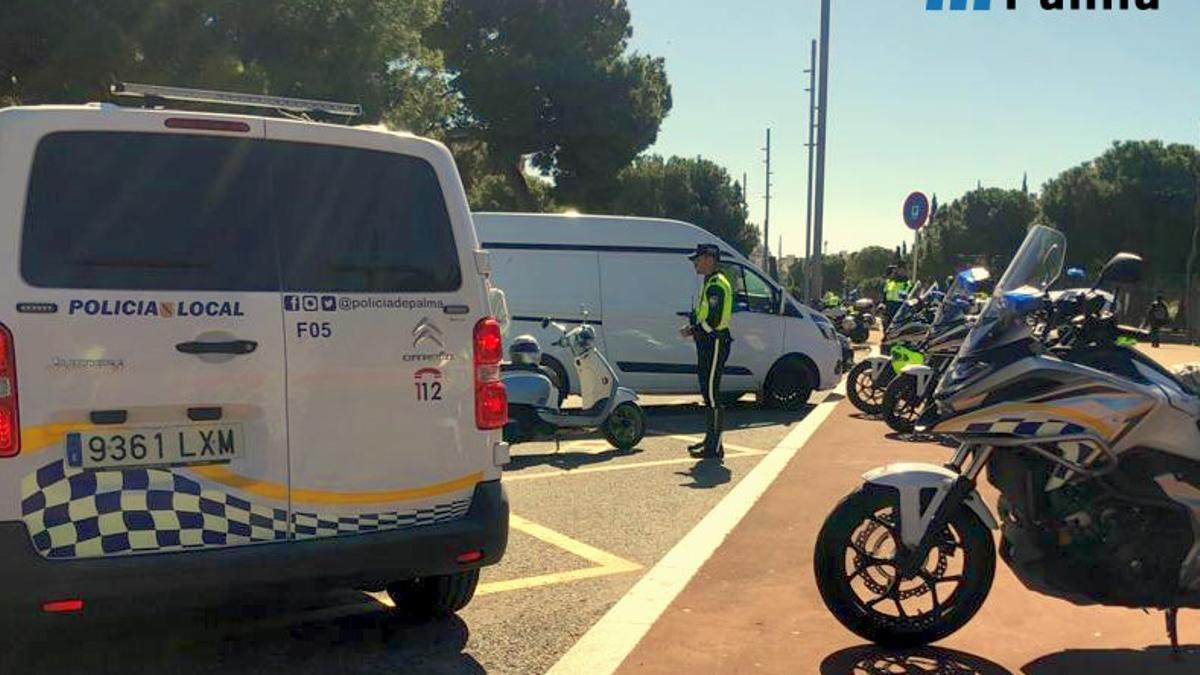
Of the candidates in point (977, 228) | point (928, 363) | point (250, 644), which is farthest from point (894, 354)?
point (977, 228)

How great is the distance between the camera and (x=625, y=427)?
9.20 meters

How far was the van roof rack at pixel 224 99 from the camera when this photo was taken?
12.5ft

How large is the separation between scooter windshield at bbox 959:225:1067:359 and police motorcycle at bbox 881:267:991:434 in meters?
5.39

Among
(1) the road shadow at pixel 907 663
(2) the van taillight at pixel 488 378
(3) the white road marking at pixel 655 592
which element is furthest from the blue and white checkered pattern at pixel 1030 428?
(2) the van taillight at pixel 488 378

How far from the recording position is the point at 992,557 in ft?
12.8

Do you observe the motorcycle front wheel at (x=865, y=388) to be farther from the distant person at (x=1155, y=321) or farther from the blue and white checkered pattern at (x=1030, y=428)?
the blue and white checkered pattern at (x=1030, y=428)

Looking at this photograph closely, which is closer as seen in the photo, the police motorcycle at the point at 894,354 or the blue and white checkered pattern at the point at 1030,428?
the blue and white checkered pattern at the point at 1030,428

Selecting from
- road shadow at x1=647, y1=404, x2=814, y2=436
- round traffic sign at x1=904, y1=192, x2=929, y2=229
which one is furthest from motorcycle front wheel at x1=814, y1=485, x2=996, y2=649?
round traffic sign at x1=904, y1=192, x2=929, y2=229

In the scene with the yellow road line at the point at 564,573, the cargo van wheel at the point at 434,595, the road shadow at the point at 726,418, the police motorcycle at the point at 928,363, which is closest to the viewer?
the cargo van wheel at the point at 434,595

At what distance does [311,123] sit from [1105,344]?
3064mm

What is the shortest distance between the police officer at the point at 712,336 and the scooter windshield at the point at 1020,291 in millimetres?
4181

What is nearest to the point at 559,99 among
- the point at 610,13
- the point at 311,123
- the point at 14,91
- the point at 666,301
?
the point at 610,13

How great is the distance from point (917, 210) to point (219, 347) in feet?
45.3

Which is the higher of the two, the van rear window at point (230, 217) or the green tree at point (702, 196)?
the green tree at point (702, 196)
